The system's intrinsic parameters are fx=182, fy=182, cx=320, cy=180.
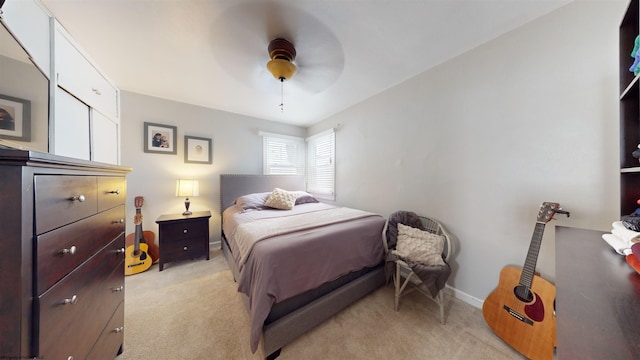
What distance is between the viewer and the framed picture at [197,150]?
291 centimetres

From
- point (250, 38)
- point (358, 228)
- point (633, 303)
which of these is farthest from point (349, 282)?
point (250, 38)

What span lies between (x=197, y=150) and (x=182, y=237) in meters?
1.37

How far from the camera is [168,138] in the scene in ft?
9.16

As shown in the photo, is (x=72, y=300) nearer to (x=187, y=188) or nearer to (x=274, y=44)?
(x=274, y=44)

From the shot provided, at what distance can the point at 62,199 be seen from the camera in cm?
70

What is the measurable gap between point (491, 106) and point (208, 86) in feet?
10.4

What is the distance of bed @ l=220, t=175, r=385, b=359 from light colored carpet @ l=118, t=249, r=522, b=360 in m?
0.13

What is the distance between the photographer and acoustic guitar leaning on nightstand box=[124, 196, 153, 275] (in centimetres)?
229

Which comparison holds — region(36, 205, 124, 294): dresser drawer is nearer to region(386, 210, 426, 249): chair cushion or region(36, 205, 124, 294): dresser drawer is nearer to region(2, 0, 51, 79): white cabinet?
region(2, 0, 51, 79): white cabinet

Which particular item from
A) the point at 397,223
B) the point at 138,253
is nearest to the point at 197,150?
the point at 138,253

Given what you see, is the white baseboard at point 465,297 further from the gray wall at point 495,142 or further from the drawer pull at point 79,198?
the drawer pull at point 79,198

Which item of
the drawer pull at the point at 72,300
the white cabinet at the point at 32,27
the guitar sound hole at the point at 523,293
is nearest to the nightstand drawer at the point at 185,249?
the drawer pull at the point at 72,300

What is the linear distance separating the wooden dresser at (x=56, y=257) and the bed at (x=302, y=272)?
0.74 metres

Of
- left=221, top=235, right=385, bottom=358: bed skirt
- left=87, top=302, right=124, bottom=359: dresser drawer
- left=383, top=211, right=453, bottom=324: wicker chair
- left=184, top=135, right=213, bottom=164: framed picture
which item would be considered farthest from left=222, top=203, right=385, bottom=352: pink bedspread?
left=184, top=135, right=213, bottom=164: framed picture
